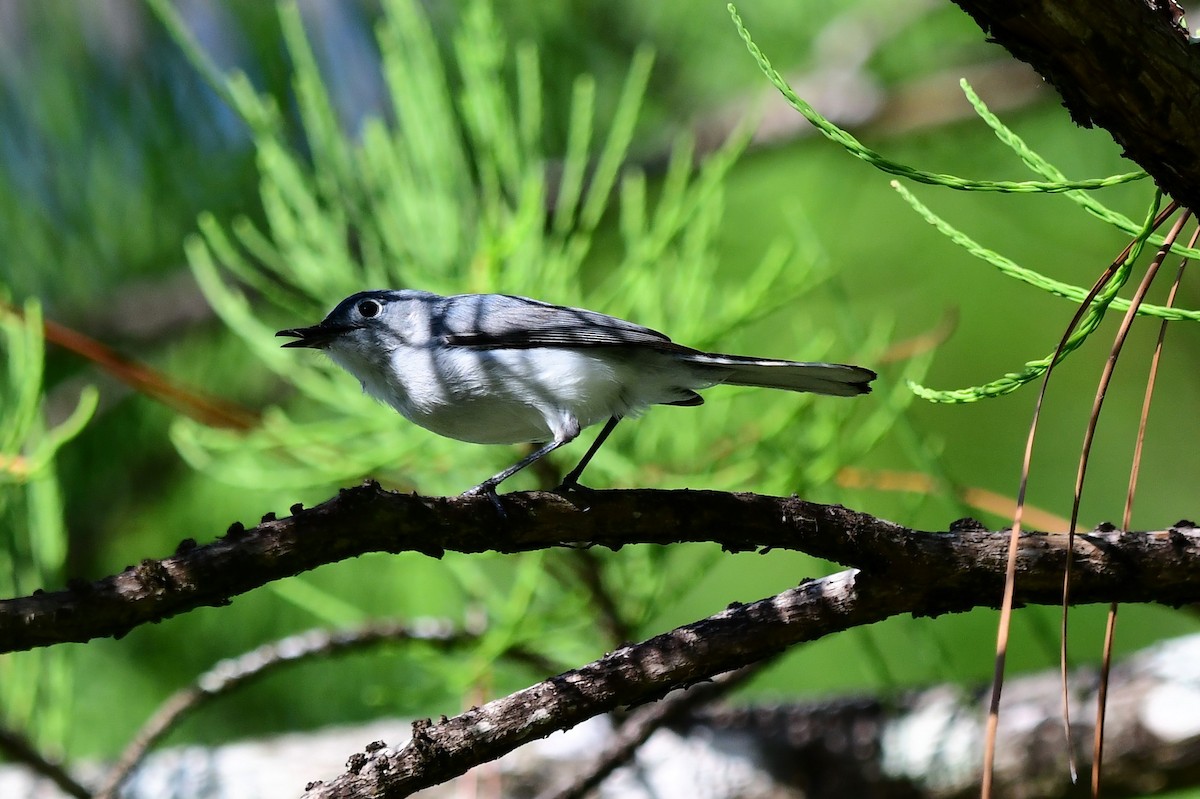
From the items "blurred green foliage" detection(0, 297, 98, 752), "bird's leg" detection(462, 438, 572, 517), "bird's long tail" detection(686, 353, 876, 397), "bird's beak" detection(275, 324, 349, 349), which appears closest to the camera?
"bird's leg" detection(462, 438, 572, 517)

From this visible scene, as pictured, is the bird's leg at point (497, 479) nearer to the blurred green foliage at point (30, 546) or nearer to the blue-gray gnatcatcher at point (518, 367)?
the blue-gray gnatcatcher at point (518, 367)

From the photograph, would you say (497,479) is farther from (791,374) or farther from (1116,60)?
(1116,60)

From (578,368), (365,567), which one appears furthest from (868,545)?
(365,567)

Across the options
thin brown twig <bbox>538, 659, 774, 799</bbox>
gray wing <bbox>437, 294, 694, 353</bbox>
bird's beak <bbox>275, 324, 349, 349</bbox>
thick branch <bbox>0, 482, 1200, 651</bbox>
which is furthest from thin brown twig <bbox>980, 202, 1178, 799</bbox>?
bird's beak <bbox>275, 324, 349, 349</bbox>

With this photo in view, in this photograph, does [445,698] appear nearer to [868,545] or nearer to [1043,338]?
[868,545]

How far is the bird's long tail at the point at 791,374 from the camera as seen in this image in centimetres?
163

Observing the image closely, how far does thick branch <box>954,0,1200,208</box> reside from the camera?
33.5 inches

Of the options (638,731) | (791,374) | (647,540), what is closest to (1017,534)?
(647,540)

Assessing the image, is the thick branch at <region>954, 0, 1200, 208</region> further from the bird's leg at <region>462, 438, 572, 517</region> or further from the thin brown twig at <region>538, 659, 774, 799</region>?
the thin brown twig at <region>538, 659, 774, 799</region>

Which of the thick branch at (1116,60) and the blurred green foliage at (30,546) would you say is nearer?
the thick branch at (1116,60)

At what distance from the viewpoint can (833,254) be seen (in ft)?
11.0

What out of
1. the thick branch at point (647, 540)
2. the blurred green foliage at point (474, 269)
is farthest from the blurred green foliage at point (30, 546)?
the thick branch at point (647, 540)

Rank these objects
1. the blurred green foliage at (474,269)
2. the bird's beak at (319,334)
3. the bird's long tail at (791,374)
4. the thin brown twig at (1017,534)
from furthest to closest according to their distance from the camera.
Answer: the blurred green foliage at (474,269), the bird's beak at (319,334), the bird's long tail at (791,374), the thin brown twig at (1017,534)

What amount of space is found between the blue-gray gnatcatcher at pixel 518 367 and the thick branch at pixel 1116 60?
2.42 feet
